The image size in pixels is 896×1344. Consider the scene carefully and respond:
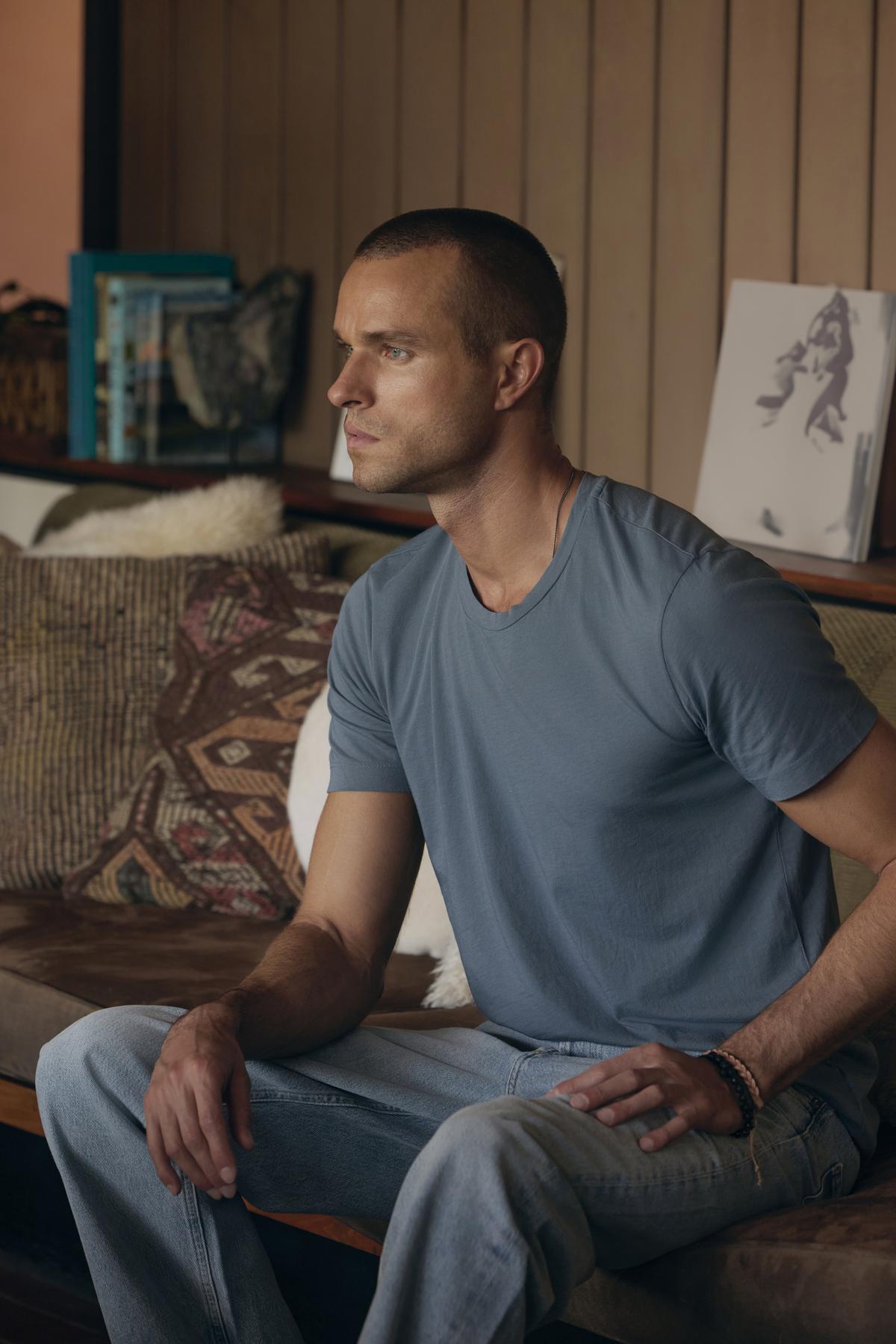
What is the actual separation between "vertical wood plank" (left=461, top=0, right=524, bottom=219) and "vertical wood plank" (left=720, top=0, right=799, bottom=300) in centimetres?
45

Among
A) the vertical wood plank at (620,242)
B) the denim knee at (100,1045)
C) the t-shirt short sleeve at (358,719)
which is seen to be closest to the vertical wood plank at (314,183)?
the vertical wood plank at (620,242)

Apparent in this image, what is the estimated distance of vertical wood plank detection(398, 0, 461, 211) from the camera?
2.89m

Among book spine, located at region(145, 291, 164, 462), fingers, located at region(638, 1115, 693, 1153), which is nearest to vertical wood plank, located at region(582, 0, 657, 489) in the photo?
book spine, located at region(145, 291, 164, 462)

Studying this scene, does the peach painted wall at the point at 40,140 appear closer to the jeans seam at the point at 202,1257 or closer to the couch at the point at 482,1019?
the couch at the point at 482,1019

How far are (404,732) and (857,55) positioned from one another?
131 centimetres

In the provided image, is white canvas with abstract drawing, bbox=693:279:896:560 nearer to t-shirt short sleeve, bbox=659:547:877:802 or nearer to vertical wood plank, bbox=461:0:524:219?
vertical wood plank, bbox=461:0:524:219

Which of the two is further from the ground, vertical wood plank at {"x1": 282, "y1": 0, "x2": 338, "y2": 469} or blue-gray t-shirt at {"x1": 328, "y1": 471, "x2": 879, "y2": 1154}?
vertical wood plank at {"x1": 282, "y1": 0, "x2": 338, "y2": 469}

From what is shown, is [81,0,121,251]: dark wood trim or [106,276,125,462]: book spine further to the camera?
[81,0,121,251]: dark wood trim

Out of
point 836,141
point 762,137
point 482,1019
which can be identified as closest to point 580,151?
point 762,137

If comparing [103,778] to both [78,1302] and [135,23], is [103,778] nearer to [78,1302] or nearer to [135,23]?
[78,1302]

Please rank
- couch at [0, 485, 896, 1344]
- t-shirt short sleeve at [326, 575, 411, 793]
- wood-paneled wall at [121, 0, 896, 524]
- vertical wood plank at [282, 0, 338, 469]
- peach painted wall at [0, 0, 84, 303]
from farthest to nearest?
peach painted wall at [0, 0, 84, 303] → vertical wood plank at [282, 0, 338, 469] → wood-paneled wall at [121, 0, 896, 524] → t-shirt short sleeve at [326, 575, 411, 793] → couch at [0, 485, 896, 1344]

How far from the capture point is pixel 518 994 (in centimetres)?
160

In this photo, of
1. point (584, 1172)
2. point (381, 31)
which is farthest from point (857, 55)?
point (584, 1172)

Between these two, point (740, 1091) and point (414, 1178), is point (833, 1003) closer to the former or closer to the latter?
point (740, 1091)
